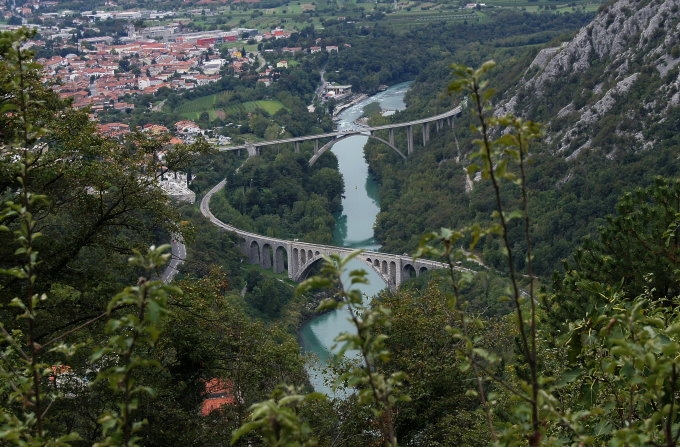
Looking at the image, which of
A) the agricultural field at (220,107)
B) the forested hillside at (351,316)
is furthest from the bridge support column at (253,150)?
the forested hillside at (351,316)

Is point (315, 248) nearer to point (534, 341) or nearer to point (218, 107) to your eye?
point (218, 107)

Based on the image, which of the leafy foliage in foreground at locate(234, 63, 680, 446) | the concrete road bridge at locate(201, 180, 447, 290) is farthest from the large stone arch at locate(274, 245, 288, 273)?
the leafy foliage in foreground at locate(234, 63, 680, 446)

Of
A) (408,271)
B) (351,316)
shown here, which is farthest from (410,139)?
(351,316)

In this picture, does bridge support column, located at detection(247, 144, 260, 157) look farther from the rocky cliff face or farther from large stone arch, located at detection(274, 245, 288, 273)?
the rocky cliff face

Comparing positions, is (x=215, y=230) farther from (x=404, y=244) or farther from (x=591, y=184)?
(x=591, y=184)

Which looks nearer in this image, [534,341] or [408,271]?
[534,341]

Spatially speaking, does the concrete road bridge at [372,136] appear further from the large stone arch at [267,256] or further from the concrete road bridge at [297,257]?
the large stone arch at [267,256]
